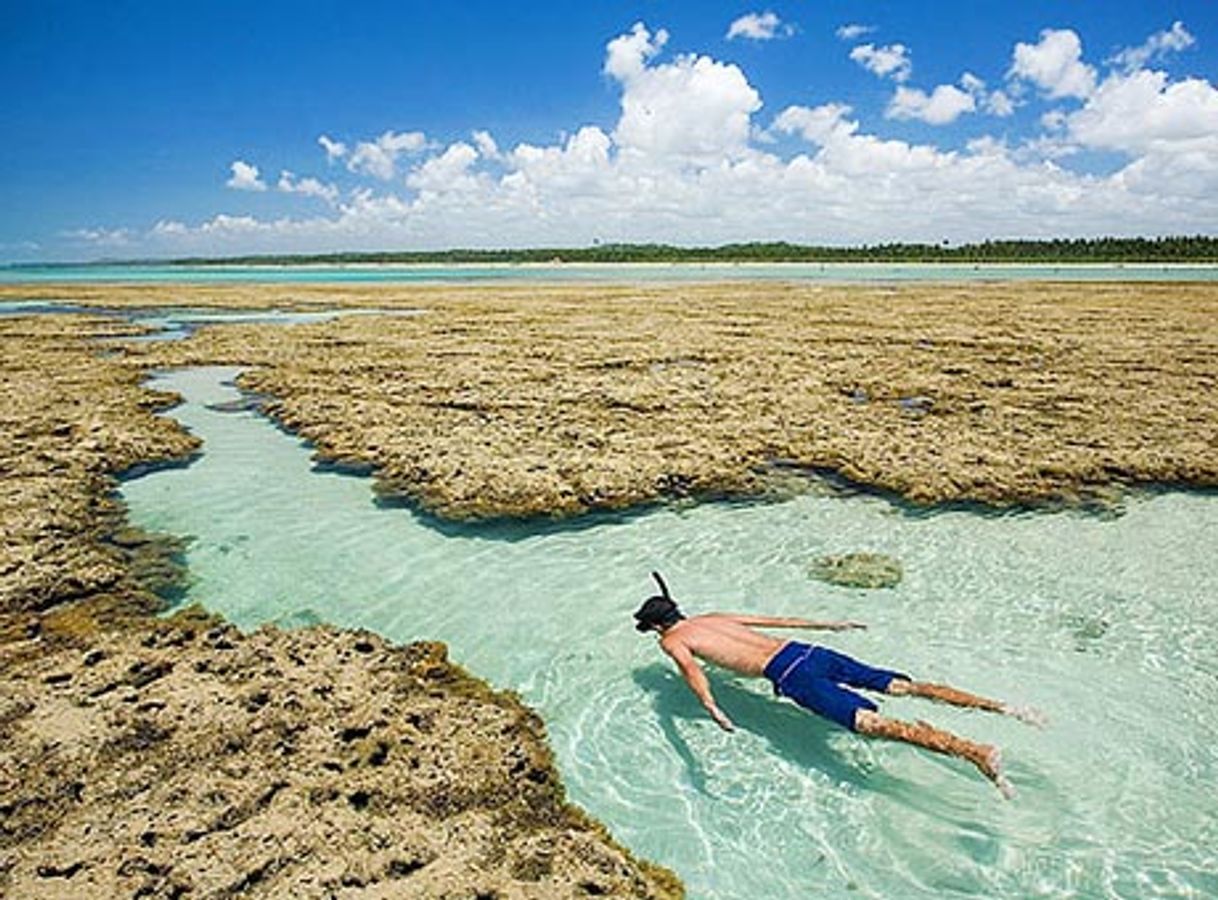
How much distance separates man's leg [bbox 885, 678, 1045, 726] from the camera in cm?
562

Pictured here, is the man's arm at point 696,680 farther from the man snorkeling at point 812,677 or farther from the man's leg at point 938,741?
the man's leg at point 938,741

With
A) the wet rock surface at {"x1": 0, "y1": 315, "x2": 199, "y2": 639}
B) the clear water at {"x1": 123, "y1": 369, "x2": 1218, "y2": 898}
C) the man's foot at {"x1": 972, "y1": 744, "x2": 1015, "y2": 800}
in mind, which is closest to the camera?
the clear water at {"x1": 123, "y1": 369, "x2": 1218, "y2": 898}

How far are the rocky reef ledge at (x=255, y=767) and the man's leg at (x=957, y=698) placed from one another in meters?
2.39

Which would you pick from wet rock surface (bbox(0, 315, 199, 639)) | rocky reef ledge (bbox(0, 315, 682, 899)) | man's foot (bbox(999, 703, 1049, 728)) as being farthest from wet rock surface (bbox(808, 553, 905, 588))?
wet rock surface (bbox(0, 315, 199, 639))

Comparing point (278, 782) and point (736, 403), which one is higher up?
point (736, 403)

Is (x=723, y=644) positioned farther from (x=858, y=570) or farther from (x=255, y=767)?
(x=255, y=767)

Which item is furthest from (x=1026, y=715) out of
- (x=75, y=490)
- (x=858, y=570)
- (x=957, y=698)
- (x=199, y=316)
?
(x=199, y=316)

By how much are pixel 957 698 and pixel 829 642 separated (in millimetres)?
1603

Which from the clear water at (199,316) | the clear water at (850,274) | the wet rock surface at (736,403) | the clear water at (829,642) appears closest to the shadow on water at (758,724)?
the clear water at (829,642)

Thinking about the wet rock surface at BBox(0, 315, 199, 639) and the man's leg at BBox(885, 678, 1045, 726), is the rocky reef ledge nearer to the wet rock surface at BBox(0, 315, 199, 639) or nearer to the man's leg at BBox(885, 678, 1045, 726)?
the wet rock surface at BBox(0, 315, 199, 639)

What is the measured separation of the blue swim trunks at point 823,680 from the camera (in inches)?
224

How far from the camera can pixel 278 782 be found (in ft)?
16.4

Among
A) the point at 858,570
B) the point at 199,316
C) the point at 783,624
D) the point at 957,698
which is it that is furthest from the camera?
the point at 199,316

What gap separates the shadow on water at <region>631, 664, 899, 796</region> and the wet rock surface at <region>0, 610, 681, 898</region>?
1.05 meters
